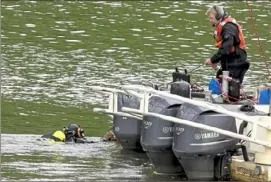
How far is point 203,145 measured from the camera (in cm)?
1457

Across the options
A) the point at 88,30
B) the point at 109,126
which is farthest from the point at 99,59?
the point at 109,126

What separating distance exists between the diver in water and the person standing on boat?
2.30 meters

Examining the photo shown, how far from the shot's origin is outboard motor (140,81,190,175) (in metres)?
15.2

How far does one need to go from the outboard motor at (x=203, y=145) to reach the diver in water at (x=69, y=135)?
128 inches

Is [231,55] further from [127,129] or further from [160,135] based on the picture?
[160,135]

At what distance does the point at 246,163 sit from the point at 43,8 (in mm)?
25428

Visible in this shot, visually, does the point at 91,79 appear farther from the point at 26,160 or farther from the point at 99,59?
the point at 26,160

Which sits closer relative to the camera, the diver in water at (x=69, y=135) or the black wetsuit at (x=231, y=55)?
the black wetsuit at (x=231, y=55)

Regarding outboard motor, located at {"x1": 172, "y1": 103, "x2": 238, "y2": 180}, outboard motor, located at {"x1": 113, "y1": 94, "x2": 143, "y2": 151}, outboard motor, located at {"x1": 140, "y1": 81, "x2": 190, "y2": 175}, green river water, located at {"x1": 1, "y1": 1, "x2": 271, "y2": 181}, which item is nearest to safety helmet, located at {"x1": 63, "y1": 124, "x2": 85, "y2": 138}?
green river water, located at {"x1": 1, "y1": 1, "x2": 271, "y2": 181}

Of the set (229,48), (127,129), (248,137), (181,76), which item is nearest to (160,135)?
(248,137)

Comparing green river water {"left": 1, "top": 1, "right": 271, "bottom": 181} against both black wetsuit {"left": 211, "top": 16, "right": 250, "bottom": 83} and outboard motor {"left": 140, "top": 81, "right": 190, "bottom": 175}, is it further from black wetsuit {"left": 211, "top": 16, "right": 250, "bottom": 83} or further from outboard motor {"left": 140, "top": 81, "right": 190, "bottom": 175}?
black wetsuit {"left": 211, "top": 16, "right": 250, "bottom": 83}

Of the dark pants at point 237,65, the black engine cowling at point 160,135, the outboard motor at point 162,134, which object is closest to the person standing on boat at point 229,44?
the dark pants at point 237,65

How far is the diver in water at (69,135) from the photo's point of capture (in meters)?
17.8

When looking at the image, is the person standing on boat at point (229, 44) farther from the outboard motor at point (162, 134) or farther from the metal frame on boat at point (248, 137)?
the metal frame on boat at point (248, 137)
